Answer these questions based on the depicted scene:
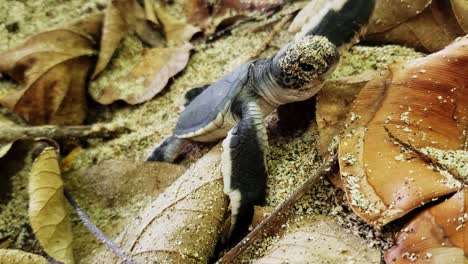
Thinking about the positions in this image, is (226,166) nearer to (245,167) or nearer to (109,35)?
(245,167)

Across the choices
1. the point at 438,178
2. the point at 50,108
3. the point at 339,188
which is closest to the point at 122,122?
the point at 50,108

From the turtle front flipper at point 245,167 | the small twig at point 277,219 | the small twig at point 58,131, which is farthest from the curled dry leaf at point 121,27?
the small twig at point 277,219

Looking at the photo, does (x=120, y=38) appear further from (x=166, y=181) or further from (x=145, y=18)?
(x=166, y=181)

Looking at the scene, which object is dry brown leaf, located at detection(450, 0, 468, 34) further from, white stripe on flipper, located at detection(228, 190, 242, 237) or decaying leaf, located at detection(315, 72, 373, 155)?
white stripe on flipper, located at detection(228, 190, 242, 237)

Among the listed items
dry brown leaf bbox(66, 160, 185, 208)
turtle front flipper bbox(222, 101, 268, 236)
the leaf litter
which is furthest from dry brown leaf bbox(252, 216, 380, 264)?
the leaf litter

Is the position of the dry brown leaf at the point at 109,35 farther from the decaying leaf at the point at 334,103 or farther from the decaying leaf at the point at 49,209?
Answer: the decaying leaf at the point at 334,103

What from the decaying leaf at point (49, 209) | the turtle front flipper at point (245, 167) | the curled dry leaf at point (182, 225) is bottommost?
the decaying leaf at point (49, 209)
